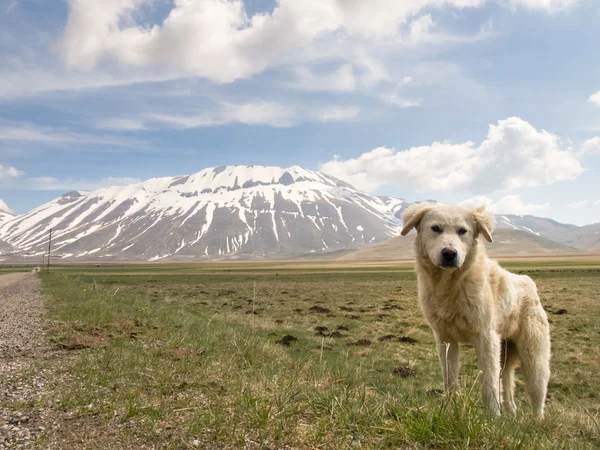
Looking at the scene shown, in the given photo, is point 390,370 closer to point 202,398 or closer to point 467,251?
point 467,251

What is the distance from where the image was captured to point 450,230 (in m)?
6.46

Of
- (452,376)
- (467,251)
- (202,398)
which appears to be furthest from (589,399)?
(202,398)

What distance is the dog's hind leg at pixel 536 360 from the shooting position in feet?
22.1

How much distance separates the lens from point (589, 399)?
9844 mm

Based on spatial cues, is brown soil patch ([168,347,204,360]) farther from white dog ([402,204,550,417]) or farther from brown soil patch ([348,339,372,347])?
brown soil patch ([348,339,372,347])

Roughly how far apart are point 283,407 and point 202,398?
4.36ft

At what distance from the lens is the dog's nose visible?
19.7 ft

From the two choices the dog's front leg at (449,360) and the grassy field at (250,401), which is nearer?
the grassy field at (250,401)

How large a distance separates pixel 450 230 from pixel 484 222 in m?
0.69

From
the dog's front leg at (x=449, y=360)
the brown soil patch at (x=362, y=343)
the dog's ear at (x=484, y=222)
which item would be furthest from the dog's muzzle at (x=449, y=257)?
the brown soil patch at (x=362, y=343)

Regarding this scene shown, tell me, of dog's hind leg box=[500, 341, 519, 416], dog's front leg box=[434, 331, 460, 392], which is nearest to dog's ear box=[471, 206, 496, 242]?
dog's front leg box=[434, 331, 460, 392]

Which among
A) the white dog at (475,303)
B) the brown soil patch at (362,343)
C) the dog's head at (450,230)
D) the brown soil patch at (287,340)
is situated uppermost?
the dog's head at (450,230)

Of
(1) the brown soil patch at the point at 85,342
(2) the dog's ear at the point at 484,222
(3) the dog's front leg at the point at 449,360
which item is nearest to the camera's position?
(3) the dog's front leg at the point at 449,360

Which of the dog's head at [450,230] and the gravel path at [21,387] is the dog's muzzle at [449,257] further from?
the gravel path at [21,387]
